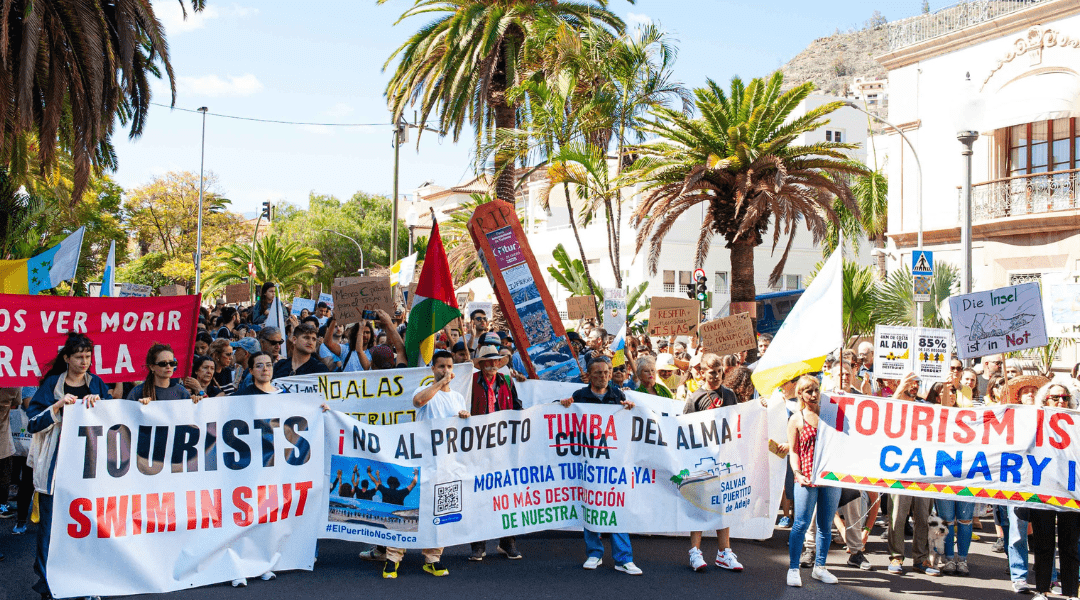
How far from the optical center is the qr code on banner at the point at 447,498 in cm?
Result: 717

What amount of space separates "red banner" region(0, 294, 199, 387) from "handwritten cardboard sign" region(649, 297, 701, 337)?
830cm

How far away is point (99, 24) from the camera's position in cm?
1532

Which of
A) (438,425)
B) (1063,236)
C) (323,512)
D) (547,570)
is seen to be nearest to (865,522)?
(547,570)

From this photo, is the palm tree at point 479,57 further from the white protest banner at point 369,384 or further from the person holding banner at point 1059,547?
the person holding banner at point 1059,547

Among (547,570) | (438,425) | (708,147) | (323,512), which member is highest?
(708,147)

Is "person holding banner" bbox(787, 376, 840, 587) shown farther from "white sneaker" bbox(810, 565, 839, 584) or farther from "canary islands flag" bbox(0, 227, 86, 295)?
"canary islands flag" bbox(0, 227, 86, 295)

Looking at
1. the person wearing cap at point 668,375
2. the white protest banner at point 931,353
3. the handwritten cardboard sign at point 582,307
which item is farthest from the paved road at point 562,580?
the handwritten cardboard sign at point 582,307

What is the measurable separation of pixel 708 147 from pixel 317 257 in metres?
50.2

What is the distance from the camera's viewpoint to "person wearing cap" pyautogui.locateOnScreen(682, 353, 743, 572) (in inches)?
292

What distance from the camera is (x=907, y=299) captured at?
70.3 feet

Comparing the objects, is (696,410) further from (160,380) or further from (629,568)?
(160,380)

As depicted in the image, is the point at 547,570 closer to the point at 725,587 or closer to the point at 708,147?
the point at 725,587

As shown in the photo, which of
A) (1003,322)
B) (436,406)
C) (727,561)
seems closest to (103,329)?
(436,406)

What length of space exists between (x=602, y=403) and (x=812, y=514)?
1.77 metres
